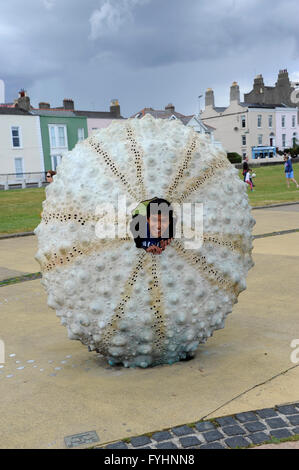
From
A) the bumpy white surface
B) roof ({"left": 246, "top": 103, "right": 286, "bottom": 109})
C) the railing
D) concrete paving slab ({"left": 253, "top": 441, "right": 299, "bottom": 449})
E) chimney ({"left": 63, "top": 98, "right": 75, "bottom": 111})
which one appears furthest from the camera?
roof ({"left": 246, "top": 103, "right": 286, "bottom": 109})

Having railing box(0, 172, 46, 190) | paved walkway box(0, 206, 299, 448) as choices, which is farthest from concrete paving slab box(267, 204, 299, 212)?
railing box(0, 172, 46, 190)

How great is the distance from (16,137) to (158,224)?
46.1 m

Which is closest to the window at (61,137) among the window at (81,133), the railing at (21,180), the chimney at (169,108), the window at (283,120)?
the window at (81,133)

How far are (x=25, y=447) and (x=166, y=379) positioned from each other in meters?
1.47

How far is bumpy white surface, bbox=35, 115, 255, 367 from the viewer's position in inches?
179

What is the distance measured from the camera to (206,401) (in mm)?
4078

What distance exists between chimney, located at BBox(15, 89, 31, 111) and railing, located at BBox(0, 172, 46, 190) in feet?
24.7

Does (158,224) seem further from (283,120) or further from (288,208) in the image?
(283,120)

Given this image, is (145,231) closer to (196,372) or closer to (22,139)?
(196,372)

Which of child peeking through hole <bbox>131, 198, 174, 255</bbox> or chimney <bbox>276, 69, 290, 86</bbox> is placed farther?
chimney <bbox>276, 69, 290, 86</bbox>

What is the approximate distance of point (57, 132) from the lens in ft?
168

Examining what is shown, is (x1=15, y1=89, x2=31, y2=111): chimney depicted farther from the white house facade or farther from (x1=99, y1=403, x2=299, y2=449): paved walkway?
(x1=99, y1=403, x2=299, y2=449): paved walkway
